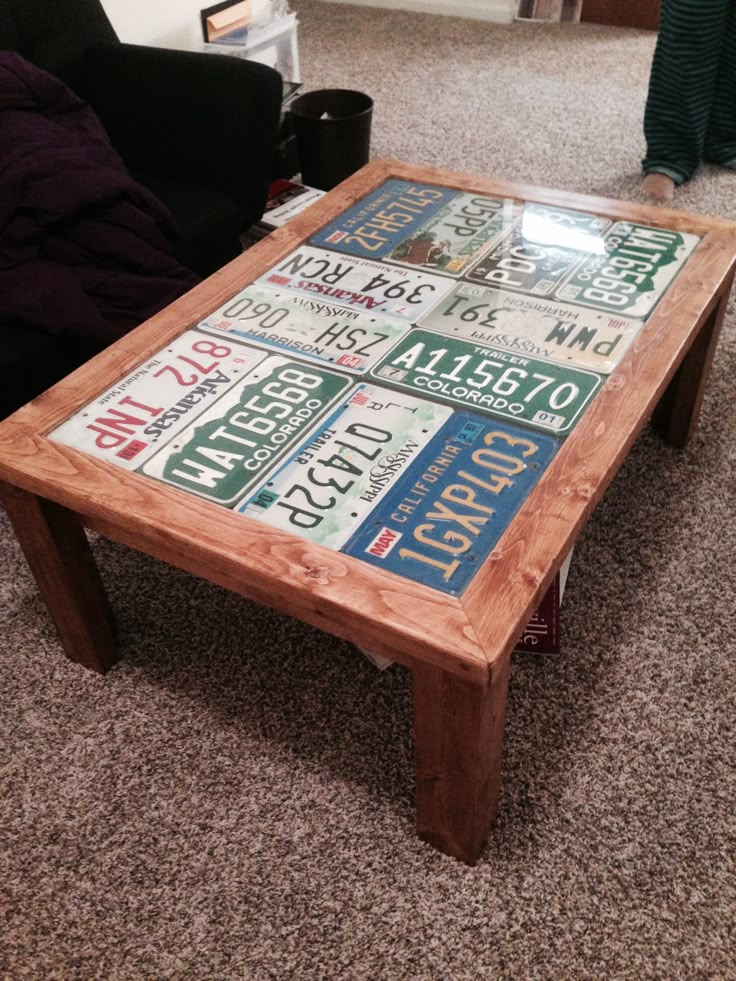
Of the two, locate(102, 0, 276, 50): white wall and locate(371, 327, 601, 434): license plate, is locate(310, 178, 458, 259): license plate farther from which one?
locate(102, 0, 276, 50): white wall

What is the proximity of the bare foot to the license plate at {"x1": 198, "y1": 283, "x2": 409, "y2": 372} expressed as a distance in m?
1.43

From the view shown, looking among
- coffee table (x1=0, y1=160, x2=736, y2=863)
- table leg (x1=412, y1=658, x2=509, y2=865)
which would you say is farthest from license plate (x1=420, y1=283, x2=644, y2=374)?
table leg (x1=412, y1=658, x2=509, y2=865)

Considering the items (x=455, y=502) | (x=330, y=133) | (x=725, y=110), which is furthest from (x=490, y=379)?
(x=725, y=110)

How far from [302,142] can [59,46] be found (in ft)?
2.25

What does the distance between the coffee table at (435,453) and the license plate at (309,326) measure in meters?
0.02

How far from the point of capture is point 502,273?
144cm

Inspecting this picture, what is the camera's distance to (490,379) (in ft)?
3.98

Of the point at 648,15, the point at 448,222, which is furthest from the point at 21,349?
the point at 648,15

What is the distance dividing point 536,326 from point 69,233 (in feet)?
2.89

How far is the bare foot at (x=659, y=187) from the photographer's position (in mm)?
2424

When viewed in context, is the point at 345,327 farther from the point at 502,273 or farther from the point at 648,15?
the point at 648,15

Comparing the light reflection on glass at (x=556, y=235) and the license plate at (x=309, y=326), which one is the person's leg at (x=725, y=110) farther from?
the license plate at (x=309, y=326)

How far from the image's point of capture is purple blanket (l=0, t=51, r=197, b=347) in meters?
1.53

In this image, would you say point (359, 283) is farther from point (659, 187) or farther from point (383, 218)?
point (659, 187)
